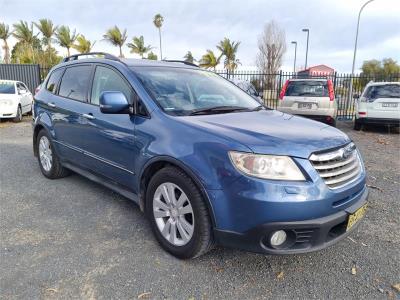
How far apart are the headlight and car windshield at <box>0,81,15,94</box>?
1173cm

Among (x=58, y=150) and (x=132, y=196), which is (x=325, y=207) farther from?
(x=58, y=150)

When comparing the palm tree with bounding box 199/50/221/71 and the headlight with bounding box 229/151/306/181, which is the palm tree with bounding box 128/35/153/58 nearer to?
the palm tree with bounding box 199/50/221/71

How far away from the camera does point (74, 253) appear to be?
296 cm

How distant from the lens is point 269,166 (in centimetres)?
235

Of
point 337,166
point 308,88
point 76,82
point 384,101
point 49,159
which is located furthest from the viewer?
point 308,88

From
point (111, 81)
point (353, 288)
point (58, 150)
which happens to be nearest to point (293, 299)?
point (353, 288)

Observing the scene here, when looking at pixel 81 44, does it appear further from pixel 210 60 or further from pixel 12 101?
pixel 12 101

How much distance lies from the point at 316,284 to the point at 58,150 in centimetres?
358

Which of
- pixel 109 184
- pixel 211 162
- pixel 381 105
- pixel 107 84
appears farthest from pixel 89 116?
pixel 381 105

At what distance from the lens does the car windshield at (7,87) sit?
38.4 ft

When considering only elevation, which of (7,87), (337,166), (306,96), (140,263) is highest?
(7,87)

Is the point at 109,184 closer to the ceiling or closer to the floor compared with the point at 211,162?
closer to the floor

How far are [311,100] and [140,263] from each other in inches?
323

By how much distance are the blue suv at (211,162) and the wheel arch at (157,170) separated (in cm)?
1
